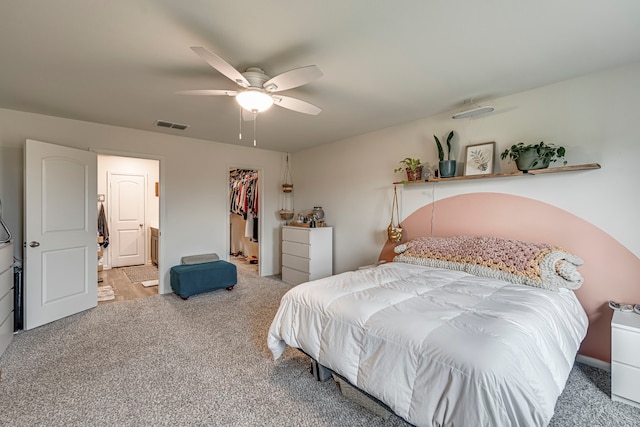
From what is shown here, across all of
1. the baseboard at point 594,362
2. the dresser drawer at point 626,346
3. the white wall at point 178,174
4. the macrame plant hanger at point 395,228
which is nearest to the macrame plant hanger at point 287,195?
the white wall at point 178,174

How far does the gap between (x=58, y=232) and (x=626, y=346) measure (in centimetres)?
502

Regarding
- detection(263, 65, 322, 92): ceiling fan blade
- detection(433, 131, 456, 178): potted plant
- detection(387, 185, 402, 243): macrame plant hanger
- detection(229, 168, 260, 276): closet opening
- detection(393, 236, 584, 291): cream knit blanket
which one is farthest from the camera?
detection(229, 168, 260, 276): closet opening

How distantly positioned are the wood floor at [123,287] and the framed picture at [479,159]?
14.6 feet

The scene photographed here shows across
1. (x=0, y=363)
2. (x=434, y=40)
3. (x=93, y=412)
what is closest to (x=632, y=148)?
(x=434, y=40)

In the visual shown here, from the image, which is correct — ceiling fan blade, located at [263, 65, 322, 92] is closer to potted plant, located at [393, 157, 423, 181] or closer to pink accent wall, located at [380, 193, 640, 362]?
potted plant, located at [393, 157, 423, 181]

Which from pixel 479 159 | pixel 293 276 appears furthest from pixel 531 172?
pixel 293 276

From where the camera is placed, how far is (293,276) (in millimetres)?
4609

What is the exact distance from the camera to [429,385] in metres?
1.27

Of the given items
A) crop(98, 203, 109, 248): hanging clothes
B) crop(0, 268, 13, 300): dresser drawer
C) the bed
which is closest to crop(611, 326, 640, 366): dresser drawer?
the bed

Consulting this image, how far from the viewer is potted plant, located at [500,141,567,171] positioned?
94.0 inches

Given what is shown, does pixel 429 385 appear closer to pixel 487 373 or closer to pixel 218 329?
pixel 487 373

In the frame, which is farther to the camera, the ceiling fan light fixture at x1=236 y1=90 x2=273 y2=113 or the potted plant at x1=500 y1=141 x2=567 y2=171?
the potted plant at x1=500 y1=141 x2=567 y2=171

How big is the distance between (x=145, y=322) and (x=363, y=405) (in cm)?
254

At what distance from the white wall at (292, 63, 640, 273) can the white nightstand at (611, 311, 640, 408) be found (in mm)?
701
